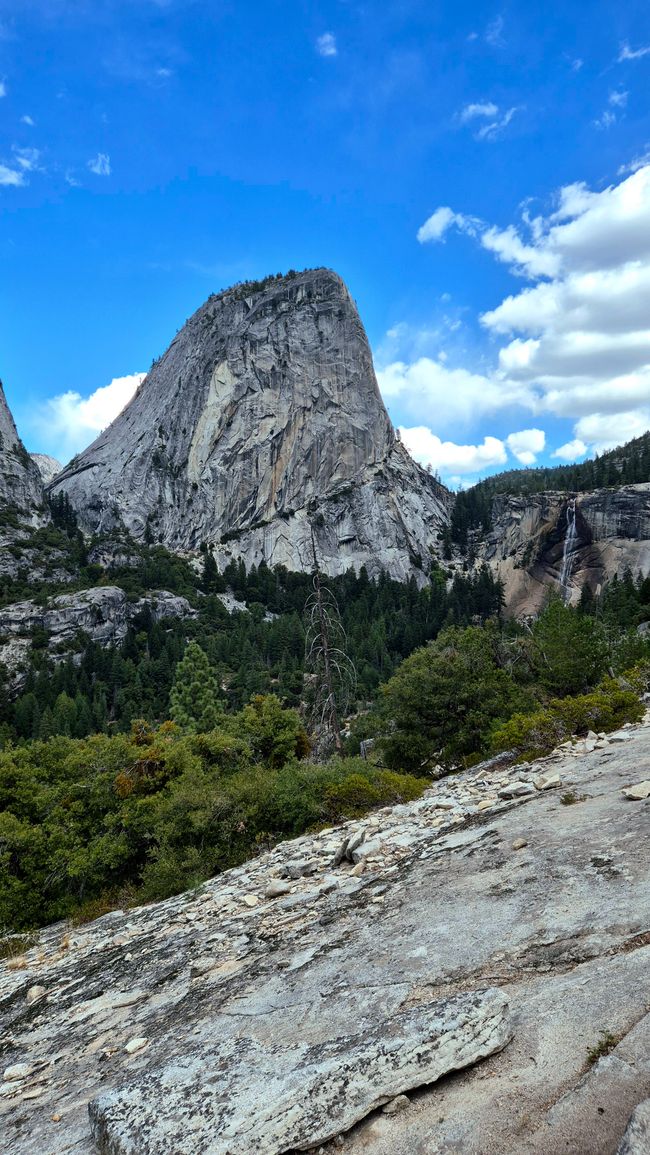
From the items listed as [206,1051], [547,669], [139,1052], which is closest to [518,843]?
[206,1051]

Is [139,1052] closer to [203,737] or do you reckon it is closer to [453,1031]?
[453,1031]

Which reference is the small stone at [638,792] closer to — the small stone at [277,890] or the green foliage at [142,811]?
the small stone at [277,890]

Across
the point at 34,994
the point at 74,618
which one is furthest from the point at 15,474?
the point at 34,994

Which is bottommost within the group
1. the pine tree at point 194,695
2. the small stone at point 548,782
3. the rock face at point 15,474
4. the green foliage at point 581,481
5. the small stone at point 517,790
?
the pine tree at point 194,695

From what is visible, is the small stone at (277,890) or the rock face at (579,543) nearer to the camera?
the small stone at (277,890)

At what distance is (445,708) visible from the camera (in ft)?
77.6

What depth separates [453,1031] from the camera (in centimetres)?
446

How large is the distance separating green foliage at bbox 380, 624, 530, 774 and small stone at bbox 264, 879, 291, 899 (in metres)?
13.0

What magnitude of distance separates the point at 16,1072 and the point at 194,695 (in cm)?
4388

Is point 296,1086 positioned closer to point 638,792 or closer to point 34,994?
point 638,792

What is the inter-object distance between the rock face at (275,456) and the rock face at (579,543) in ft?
98.2

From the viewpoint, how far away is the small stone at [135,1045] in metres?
6.12

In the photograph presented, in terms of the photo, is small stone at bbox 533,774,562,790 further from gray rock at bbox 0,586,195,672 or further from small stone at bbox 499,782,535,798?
gray rock at bbox 0,586,195,672

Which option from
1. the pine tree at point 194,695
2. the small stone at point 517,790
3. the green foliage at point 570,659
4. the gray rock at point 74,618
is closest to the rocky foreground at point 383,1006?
the small stone at point 517,790
